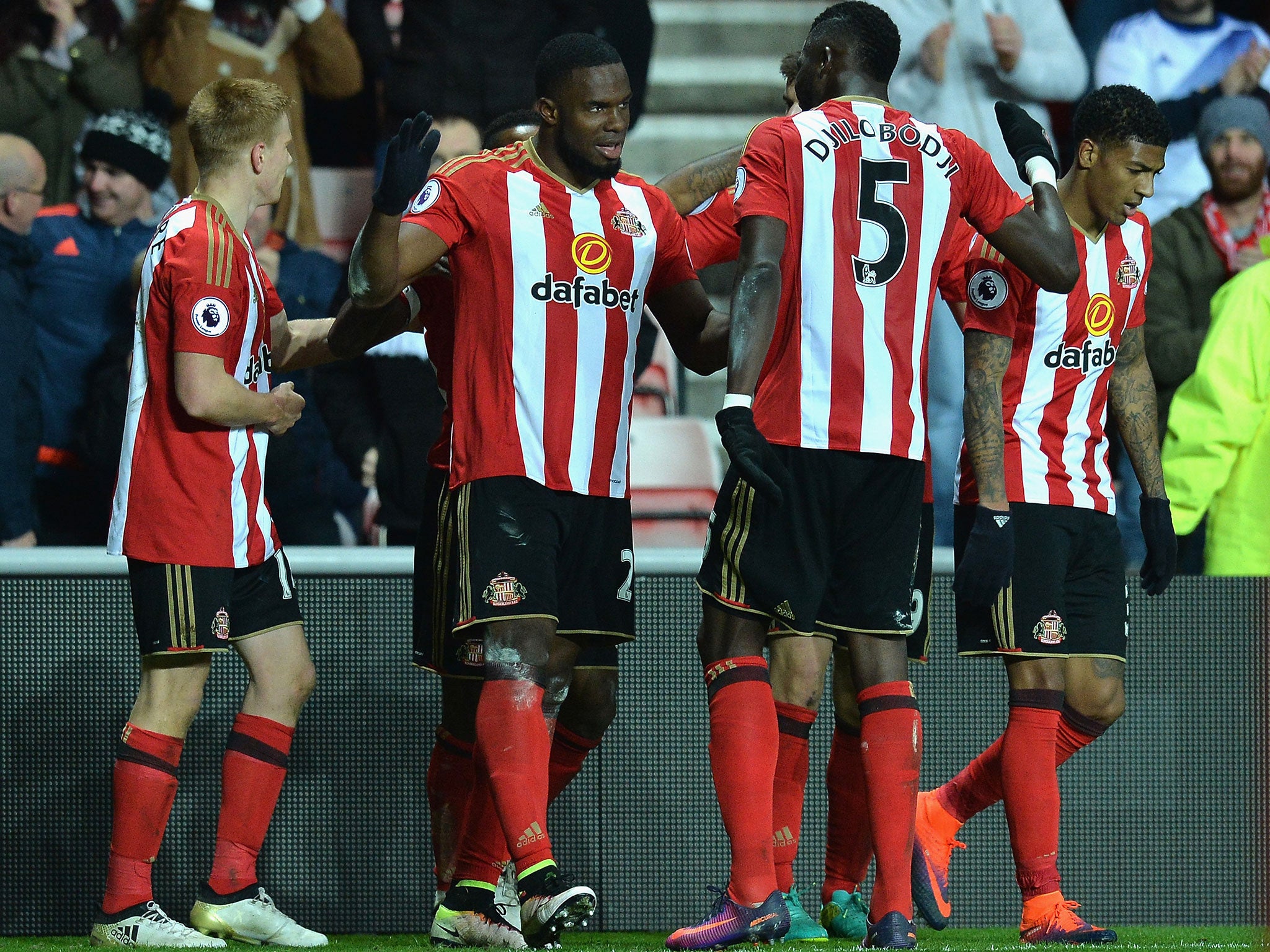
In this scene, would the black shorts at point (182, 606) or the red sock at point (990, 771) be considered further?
the red sock at point (990, 771)

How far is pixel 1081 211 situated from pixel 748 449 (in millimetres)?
1462

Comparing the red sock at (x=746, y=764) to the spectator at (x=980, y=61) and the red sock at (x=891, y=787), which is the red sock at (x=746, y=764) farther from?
the spectator at (x=980, y=61)

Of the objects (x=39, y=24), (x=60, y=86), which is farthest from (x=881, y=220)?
(x=39, y=24)

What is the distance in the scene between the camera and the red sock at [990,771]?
4582 millimetres

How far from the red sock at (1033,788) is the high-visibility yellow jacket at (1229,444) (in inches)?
68.0

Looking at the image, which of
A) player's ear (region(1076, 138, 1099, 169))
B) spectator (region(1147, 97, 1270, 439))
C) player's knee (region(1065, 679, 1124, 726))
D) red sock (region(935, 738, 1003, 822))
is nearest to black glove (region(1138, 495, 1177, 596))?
player's knee (region(1065, 679, 1124, 726))

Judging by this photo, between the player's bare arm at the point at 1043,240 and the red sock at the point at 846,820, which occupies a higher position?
the player's bare arm at the point at 1043,240

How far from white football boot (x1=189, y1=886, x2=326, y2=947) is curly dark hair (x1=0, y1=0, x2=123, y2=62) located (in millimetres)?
4138

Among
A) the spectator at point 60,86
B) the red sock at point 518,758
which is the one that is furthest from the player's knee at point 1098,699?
the spectator at point 60,86

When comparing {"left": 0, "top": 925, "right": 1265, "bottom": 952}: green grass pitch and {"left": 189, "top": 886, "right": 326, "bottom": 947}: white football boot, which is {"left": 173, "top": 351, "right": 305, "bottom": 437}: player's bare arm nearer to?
{"left": 189, "top": 886, "right": 326, "bottom": 947}: white football boot

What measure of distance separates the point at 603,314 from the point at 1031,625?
142 cm

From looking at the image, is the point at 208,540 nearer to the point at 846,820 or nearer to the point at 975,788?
the point at 846,820

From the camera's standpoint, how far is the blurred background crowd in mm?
5992

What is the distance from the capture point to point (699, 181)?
15.5ft
